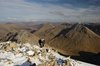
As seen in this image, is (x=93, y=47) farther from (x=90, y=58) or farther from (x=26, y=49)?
(x=26, y=49)

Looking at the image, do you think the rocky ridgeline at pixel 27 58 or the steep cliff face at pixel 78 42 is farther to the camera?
the steep cliff face at pixel 78 42

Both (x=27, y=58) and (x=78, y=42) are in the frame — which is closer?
(x=27, y=58)

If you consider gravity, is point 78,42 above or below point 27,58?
below

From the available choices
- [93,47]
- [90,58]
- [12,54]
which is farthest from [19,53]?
[93,47]

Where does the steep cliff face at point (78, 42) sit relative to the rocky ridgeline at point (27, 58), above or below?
below

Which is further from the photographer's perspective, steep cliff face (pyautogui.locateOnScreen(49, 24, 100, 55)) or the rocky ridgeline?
steep cliff face (pyautogui.locateOnScreen(49, 24, 100, 55))

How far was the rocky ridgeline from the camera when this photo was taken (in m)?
17.7

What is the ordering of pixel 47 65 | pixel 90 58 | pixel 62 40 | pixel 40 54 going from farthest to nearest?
pixel 62 40 < pixel 90 58 < pixel 40 54 < pixel 47 65

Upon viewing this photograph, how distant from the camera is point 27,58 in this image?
61.1 feet

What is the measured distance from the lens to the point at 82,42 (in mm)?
101688

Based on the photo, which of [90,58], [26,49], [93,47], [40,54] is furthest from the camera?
[93,47]

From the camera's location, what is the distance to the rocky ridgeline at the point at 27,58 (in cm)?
1768

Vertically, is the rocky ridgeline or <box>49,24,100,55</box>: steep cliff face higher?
the rocky ridgeline

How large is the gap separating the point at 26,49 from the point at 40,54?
2.30 metres
